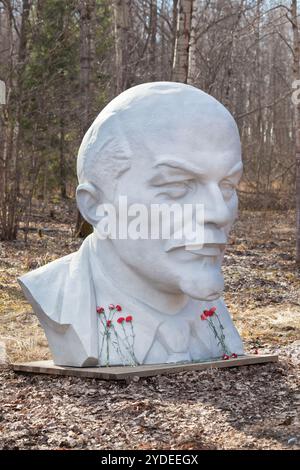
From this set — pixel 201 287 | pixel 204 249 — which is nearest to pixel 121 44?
pixel 204 249

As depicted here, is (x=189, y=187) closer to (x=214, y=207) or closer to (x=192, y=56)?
(x=214, y=207)

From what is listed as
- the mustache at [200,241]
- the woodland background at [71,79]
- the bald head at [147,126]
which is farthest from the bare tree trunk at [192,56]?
the mustache at [200,241]

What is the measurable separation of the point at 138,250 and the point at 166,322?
22.3 inches

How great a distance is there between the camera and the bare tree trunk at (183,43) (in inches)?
415

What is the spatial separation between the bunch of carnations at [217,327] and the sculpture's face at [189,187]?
1.74 feet

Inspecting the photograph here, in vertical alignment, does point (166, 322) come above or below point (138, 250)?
below

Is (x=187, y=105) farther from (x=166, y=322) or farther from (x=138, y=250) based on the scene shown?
(x=166, y=322)

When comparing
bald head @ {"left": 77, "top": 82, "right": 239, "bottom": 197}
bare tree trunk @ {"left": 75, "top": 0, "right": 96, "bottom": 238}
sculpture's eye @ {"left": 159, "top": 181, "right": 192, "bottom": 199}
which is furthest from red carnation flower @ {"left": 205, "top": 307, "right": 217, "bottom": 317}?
bare tree trunk @ {"left": 75, "top": 0, "right": 96, "bottom": 238}

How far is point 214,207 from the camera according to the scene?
5.57m

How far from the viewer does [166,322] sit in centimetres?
589

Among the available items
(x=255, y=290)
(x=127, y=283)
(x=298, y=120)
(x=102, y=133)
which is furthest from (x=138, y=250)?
(x=298, y=120)

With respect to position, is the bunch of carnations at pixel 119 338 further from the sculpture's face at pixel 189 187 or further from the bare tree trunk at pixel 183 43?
Result: the bare tree trunk at pixel 183 43

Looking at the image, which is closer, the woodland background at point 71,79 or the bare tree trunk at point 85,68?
the woodland background at point 71,79
